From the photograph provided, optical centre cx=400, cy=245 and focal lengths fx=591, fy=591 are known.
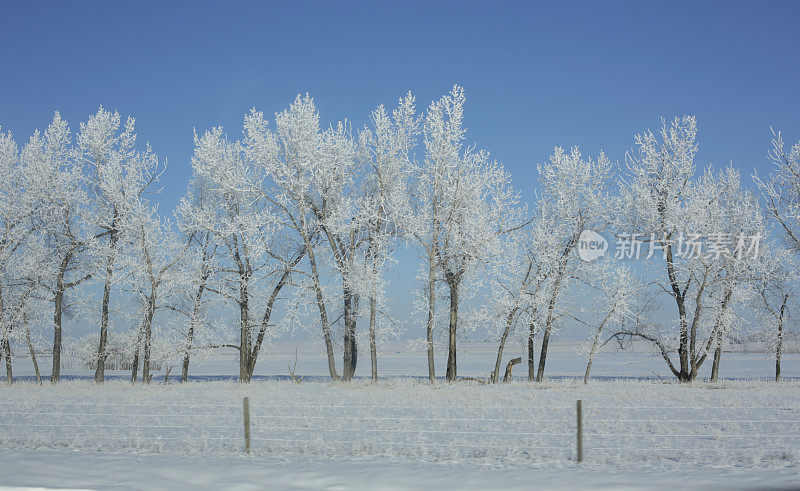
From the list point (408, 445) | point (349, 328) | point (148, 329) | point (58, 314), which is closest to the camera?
point (408, 445)

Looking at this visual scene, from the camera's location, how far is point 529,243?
1172 inches

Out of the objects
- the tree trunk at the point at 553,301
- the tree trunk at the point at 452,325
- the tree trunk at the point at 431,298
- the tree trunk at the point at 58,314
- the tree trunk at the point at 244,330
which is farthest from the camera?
the tree trunk at the point at 244,330

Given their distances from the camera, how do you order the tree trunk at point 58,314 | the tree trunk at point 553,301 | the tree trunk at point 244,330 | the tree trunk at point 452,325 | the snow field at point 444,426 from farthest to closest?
the tree trunk at point 244,330, the tree trunk at point 58,314, the tree trunk at point 553,301, the tree trunk at point 452,325, the snow field at point 444,426

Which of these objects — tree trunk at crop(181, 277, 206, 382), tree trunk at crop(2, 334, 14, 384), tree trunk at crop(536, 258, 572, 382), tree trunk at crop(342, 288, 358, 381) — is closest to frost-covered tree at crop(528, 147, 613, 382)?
tree trunk at crop(536, 258, 572, 382)

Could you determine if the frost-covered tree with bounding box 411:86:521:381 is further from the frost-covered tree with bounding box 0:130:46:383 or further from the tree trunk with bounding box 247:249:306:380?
the frost-covered tree with bounding box 0:130:46:383

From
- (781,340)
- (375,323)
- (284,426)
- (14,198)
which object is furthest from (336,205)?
(781,340)

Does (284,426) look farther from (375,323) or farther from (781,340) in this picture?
(781,340)

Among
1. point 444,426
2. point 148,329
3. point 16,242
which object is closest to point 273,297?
point 148,329

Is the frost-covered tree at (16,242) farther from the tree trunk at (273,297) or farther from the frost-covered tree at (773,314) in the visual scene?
the frost-covered tree at (773,314)

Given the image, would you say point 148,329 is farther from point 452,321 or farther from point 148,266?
point 452,321

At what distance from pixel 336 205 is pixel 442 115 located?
252 inches

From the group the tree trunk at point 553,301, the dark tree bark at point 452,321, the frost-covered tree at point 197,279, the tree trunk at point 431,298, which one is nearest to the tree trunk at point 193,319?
the frost-covered tree at point 197,279

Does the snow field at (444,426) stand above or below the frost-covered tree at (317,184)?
below

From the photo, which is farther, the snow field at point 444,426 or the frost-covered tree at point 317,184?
the frost-covered tree at point 317,184
